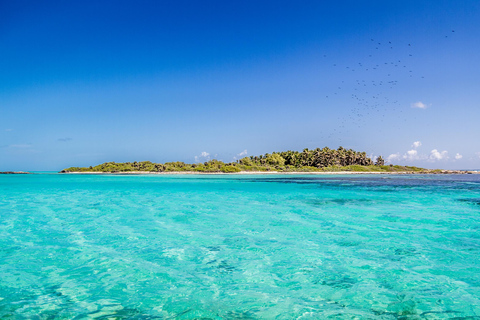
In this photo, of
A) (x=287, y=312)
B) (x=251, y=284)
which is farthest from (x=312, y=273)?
(x=287, y=312)

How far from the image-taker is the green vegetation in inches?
6467

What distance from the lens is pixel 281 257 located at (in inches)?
360

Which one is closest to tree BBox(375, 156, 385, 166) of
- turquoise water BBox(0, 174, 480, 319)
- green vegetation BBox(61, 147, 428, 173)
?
green vegetation BBox(61, 147, 428, 173)

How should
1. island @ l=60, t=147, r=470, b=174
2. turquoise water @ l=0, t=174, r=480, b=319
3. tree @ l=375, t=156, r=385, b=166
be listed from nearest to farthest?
turquoise water @ l=0, t=174, r=480, b=319 → island @ l=60, t=147, r=470, b=174 → tree @ l=375, t=156, r=385, b=166

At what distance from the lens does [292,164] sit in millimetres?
174125

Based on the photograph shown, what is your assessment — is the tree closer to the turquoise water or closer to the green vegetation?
the green vegetation

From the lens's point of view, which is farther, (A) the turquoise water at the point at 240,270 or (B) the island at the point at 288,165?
(B) the island at the point at 288,165

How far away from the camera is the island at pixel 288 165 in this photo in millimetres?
162875

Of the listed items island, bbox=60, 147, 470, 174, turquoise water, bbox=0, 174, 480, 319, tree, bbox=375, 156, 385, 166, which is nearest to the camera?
turquoise water, bbox=0, 174, 480, 319

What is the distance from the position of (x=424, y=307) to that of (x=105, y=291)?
6.42 meters

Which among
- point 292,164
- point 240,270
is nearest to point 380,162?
point 292,164

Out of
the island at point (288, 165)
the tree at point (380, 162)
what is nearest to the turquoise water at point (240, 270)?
the island at point (288, 165)

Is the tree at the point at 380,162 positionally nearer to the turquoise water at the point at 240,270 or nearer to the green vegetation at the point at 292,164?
the green vegetation at the point at 292,164

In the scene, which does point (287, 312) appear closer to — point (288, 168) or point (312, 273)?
point (312, 273)
